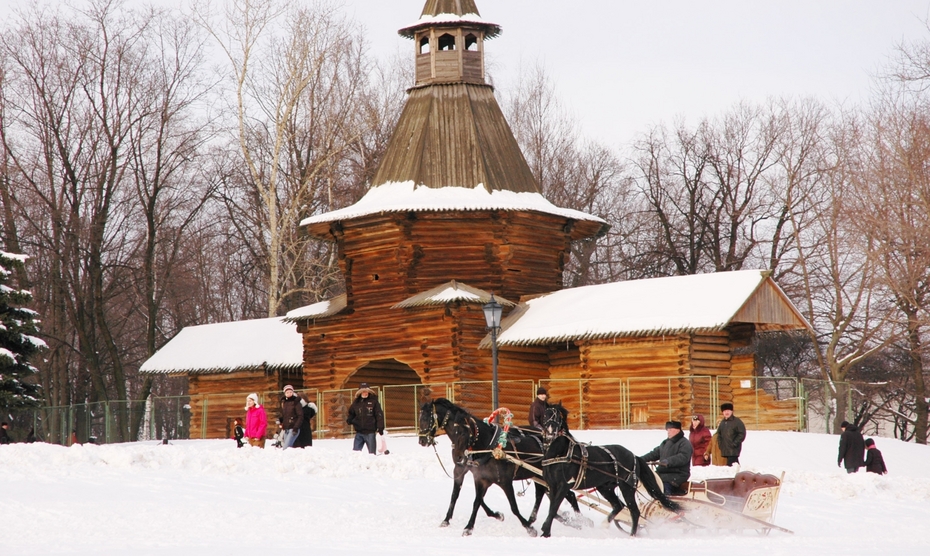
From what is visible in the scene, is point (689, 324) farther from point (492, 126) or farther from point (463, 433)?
point (463, 433)

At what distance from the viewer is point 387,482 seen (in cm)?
1725

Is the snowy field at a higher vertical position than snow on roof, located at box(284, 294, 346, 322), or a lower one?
lower

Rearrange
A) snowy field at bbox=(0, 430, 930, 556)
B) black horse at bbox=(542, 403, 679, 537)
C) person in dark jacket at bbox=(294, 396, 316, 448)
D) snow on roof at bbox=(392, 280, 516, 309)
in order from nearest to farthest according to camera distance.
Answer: snowy field at bbox=(0, 430, 930, 556) < black horse at bbox=(542, 403, 679, 537) < person in dark jacket at bbox=(294, 396, 316, 448) < snow on roof at bbox=(392, 280, 516, 309)

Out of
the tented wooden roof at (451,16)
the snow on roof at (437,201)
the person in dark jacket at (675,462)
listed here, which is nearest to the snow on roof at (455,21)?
the tented wooden roof at (451,16)

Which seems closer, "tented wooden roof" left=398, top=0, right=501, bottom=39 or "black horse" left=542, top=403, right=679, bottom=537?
"black horse" left=542, top=403, right=679, bottom=537

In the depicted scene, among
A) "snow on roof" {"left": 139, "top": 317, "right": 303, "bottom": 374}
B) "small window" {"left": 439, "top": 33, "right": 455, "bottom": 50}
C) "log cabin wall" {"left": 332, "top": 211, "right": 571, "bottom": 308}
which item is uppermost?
"small window" {"left": 439, "top": 33, "right": 455, "bottom": 50}

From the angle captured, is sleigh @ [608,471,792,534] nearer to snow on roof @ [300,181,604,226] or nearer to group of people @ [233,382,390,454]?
group of people @ [233,382,390,454]

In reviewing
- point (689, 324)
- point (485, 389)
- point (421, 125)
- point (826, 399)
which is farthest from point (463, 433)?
point (421, 125)

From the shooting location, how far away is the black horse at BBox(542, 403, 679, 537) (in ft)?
42.4

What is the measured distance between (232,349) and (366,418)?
14100mm

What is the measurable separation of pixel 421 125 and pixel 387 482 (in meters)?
15.2

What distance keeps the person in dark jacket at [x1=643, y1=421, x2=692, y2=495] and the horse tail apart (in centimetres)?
32

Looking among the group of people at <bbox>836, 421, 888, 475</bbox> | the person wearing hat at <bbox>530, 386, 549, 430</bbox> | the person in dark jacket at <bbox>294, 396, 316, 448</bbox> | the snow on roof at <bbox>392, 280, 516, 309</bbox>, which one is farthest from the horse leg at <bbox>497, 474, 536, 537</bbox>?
the snow on roof at <bbox>392, 280, 516, 309</bbox>

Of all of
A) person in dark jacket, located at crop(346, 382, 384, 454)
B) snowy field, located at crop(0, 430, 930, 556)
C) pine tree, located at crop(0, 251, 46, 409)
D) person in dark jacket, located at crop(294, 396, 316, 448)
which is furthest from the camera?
pine tree, located at crop(0, 251, 46, 409)
